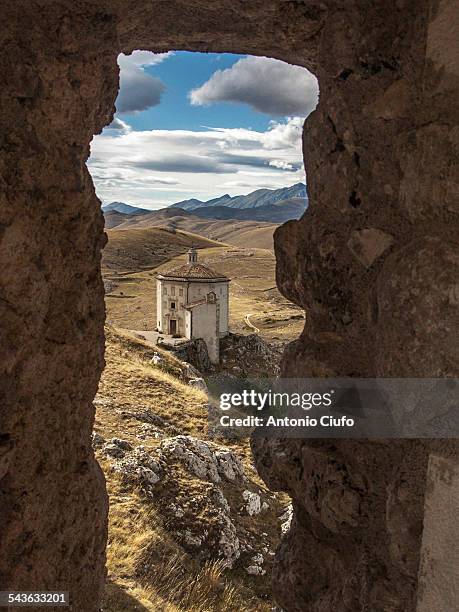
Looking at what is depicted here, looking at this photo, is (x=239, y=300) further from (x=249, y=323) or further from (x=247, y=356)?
(x=247, y=356)

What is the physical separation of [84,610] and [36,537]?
569 millimetres

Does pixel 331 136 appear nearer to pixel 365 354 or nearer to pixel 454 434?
pixel 365 354

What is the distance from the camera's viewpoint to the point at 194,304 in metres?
30.3

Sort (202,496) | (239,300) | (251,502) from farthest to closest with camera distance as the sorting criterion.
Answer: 1. (239,300)
2. (251,502)
3. (202,496)

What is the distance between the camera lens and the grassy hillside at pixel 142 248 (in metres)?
86.3

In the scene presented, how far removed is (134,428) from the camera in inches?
369

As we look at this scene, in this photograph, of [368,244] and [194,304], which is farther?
[194,304]

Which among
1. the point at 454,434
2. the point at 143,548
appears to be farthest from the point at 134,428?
the point at 454,434

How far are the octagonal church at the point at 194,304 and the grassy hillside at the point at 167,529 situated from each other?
61.6ft

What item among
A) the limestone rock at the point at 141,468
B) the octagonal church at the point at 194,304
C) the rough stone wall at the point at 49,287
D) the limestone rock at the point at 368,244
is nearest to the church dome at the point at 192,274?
the octagonal church at the point at 194,304

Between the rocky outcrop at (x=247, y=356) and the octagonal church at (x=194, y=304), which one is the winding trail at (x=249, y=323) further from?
the octagonal church at (x=194, y=304)

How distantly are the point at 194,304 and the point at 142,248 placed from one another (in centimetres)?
6889

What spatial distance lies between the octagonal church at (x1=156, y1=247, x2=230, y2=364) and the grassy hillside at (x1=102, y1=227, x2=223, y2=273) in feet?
161

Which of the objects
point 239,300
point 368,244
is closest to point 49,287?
point 368,244
